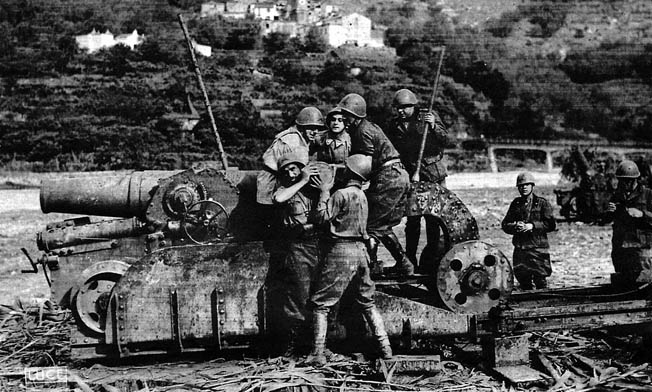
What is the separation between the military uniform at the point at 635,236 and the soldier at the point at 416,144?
2.01 m

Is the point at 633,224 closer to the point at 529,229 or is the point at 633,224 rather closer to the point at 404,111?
the point at 529,229

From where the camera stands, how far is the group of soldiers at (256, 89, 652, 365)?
263 inches

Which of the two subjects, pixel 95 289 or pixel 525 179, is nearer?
pixel 95 289

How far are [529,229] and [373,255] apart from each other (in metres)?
2.07

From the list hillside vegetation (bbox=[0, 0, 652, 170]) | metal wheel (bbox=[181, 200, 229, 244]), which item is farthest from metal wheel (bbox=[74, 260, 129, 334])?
hillside vegetation (bbox=[0, 0, 652, 170])

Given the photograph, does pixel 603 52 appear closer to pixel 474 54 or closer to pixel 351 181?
pixel 474 54

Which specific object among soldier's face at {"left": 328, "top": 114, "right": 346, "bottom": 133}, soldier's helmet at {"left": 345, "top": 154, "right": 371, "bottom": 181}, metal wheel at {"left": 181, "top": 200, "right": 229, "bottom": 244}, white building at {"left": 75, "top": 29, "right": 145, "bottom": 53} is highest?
white building at {"left": 75, "top": 29, "right": 145, "bottom": 53}

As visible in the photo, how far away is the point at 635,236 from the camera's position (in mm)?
7770

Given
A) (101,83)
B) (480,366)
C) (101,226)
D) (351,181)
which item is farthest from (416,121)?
(101,83)

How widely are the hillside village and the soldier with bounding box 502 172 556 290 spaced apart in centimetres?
5357

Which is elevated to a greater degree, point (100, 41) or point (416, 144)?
point (100, 41)

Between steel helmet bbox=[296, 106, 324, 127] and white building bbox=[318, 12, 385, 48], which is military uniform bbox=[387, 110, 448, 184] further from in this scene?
white building bbox=[318, 12, 385, 48]

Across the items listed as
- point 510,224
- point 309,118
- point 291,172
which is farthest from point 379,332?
point 510,224

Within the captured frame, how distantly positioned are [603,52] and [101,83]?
48.3 meters
